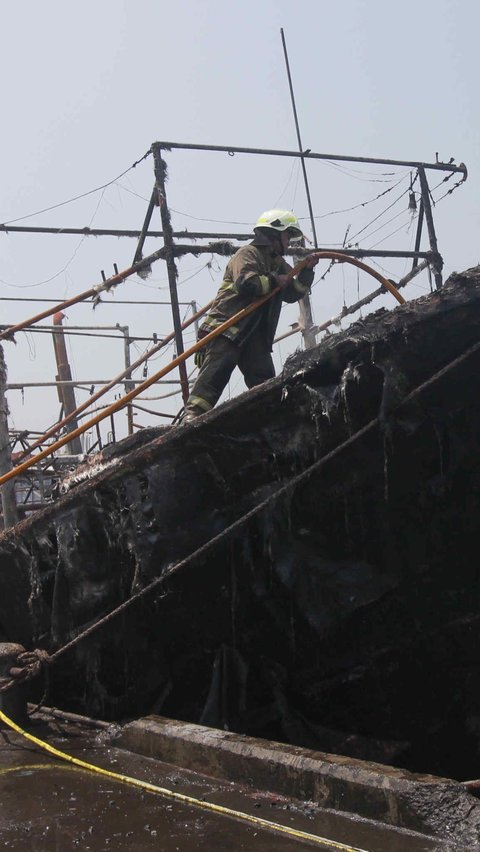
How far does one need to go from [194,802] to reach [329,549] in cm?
131

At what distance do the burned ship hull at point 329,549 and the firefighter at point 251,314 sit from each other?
3.44 ft

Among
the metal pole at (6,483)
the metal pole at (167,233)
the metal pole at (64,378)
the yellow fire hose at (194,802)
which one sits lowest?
the yellow fire hose at (194,802)

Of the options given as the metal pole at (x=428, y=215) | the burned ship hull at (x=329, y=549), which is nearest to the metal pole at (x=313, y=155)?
the metal pole at (x=428, y=215)

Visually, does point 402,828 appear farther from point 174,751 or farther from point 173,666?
point 173,666

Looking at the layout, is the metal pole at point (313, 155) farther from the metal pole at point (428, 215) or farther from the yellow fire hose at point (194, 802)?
the yellow fire hose at point (194, 802)

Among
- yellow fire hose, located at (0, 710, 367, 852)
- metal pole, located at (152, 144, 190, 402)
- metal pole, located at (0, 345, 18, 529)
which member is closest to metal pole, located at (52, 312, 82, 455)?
metal pole, located at (152, 144, 190, 402)

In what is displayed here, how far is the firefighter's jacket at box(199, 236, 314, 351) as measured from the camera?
4.99 m

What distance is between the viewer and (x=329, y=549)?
3994 mm

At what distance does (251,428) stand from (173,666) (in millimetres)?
1316

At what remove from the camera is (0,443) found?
6164mm

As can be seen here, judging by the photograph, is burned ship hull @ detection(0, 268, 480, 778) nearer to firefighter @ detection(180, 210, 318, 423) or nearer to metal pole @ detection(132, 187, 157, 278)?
firefighter @ detection(180, 210, 318, 423)

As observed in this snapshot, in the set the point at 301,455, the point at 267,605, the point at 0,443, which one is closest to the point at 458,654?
the point at 267,605

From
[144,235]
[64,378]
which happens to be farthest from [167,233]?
[64,378]

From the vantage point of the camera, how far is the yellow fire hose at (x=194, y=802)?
2737 millimetres
